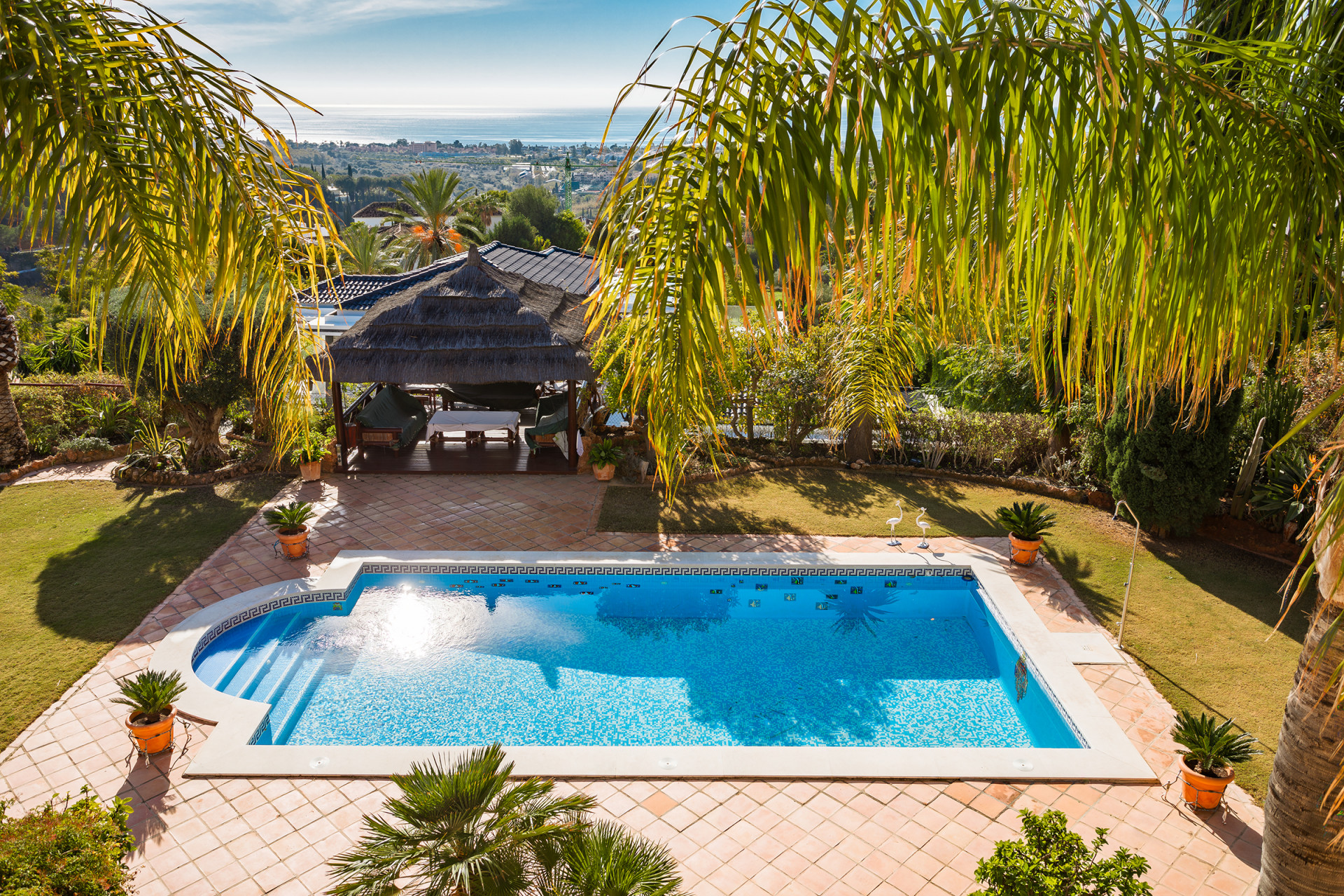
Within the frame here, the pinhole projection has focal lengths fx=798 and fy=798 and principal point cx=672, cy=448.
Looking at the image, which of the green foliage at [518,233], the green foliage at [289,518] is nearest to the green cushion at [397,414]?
the green foliage at [289,518]

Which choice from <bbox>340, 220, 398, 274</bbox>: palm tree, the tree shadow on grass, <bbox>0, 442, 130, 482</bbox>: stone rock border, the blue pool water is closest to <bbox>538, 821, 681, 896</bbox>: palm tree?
the blue pool water

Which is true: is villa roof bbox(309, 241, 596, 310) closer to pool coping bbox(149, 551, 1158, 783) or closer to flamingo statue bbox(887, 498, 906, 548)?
flamingo statue bbox(887, 498, 906, 548)

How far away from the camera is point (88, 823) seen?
4613mm

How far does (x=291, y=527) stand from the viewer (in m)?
10.2

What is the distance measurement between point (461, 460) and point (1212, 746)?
11.7m

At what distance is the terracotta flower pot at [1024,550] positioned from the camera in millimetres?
10125

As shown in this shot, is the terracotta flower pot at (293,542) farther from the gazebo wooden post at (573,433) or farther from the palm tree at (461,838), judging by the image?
the palm tree at (461,838)

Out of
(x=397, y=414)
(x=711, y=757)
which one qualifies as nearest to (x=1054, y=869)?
(x=711, y=757)

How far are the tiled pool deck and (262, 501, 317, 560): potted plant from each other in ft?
8.24

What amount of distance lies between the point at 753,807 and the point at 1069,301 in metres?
4.92

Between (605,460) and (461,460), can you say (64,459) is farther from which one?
(605,460)

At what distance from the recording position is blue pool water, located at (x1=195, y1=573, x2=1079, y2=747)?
7562 mm

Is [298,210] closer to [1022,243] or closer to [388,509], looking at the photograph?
[1022,243]

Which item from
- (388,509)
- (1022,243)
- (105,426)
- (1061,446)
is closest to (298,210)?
(1022,243)
